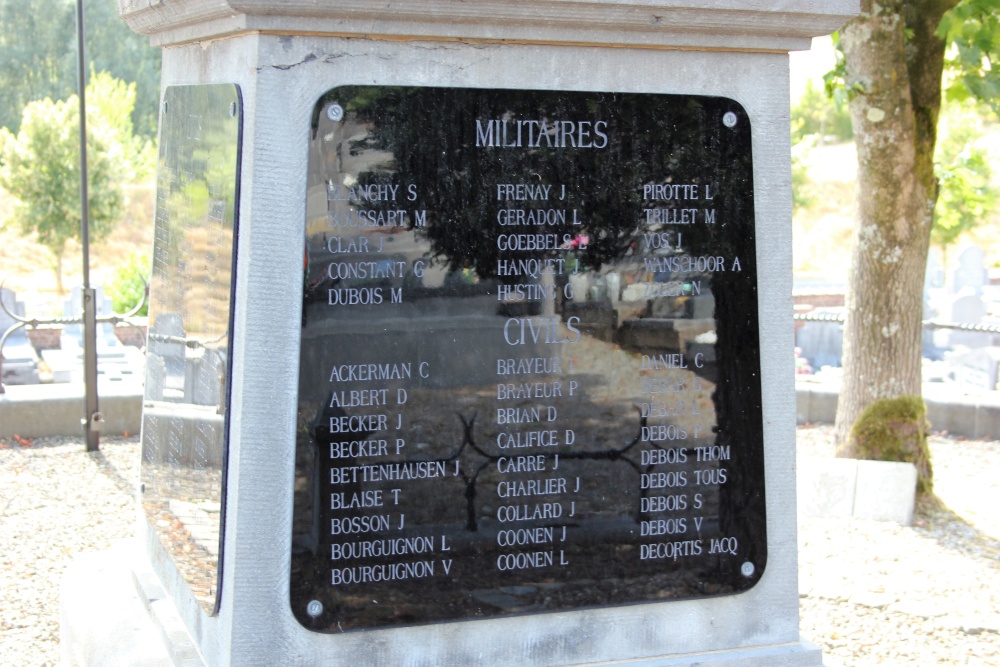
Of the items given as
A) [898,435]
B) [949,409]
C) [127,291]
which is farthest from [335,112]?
[127,291]

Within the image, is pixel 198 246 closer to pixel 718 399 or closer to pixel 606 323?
pixel 606 323

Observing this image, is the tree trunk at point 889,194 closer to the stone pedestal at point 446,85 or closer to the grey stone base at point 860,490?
the grey stone base at point 860,490

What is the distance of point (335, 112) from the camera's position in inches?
94.4

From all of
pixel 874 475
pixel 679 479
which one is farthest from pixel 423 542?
pixel 874 475

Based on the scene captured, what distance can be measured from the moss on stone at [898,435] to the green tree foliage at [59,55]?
39.9 meters

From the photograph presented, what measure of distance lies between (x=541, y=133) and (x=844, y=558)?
3.94 metres

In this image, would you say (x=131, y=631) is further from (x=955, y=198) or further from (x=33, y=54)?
(x=33, y=54)

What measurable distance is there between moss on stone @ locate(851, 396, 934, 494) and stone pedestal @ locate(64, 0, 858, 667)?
4.32 meters

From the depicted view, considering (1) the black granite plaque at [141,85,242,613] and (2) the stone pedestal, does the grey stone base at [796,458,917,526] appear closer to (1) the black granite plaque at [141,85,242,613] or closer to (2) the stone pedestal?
(2) the stone pedestal

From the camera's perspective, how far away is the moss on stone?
6820 millimetres

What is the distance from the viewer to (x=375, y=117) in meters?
2.44

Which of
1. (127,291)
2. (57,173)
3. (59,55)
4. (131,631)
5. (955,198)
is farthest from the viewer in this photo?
(59,55)

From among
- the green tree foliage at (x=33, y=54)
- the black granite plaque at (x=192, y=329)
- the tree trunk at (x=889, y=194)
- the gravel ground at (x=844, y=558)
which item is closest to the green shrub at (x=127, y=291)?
the gravel ground at (x=844, y=558)

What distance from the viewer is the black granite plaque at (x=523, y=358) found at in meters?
2.46
